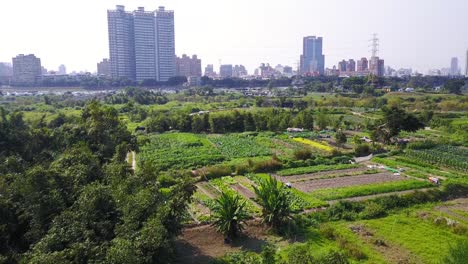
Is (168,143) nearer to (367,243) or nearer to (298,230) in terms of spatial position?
(298,230)

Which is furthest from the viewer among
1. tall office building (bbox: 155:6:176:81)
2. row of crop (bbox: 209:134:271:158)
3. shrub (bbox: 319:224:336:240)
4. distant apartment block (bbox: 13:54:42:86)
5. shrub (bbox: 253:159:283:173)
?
tall office building (bbox: 155:6:176:81)

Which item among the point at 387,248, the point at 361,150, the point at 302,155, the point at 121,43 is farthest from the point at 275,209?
the point at 121,43

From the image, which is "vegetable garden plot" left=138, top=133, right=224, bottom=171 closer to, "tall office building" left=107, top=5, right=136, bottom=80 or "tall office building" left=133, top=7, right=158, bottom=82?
"tall office building" left=133, top=7, right=158, bottom=82

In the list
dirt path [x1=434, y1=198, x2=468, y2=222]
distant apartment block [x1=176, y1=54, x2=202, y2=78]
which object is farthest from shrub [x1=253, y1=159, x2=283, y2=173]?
distant apartment block [x1=176, y1=54, x2=202, y2=78]

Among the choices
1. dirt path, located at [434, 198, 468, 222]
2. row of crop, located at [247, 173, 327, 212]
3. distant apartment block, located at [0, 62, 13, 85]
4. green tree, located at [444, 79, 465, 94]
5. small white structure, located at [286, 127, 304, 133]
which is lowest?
dirt path, located at [434, 198, 468, 222]

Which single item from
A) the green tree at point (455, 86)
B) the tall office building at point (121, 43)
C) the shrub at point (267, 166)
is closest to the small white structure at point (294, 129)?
the shrub at point (267, 166)

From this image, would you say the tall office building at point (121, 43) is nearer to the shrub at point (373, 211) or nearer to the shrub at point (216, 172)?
the shrub at point (216, 172)

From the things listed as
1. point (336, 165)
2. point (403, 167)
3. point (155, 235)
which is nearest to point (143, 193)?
point (155, 235)
